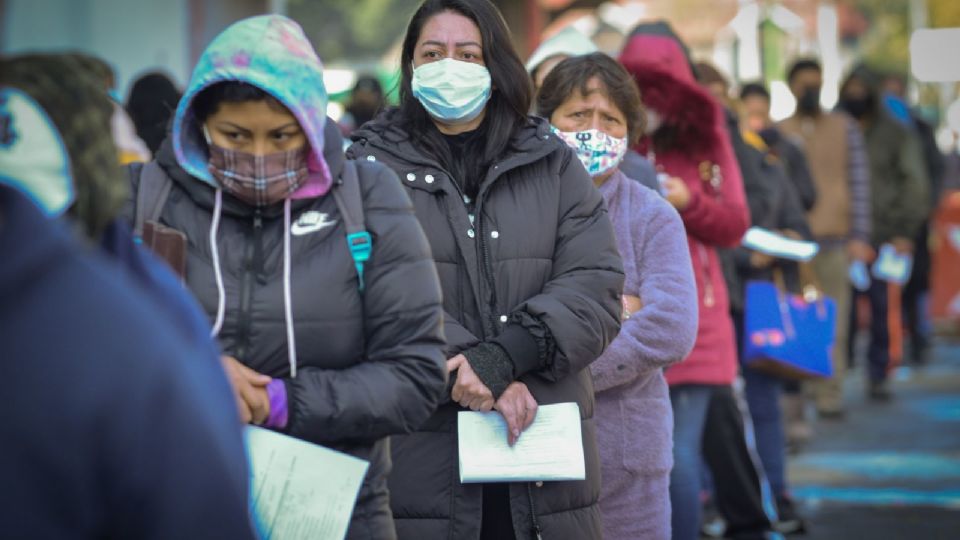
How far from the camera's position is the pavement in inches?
324

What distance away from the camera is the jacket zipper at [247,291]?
327 cm

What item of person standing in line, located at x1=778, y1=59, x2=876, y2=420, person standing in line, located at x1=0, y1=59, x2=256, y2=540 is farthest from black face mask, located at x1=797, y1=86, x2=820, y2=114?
person standing in line, located at x1=0, y1=59, x2=256, y2=540

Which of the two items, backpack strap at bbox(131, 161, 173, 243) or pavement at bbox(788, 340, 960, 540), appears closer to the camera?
backpack strap at bbox(131, 161, 173, 243)

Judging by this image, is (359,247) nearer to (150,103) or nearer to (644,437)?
(644,437)

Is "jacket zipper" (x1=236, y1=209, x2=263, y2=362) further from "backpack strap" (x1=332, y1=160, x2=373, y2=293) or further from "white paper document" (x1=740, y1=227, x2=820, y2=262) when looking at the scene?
"white paper document" (x1=740, y1=227, x2=820, y2=262)

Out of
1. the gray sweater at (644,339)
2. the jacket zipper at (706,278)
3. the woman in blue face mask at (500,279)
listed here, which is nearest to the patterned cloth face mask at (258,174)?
the woman in blue face mask at (500,279)

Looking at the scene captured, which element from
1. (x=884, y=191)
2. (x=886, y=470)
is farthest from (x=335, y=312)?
(x=884, y=191)

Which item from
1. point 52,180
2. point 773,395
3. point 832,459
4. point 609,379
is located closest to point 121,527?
point 52,180

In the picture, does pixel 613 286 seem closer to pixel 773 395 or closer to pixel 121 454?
pixel 121 454

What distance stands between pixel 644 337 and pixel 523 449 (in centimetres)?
87

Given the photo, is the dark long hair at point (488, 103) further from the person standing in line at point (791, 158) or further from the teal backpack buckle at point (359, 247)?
the person standing in line at point (791, 158)

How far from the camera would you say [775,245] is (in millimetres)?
7902

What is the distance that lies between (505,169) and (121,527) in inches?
98.9

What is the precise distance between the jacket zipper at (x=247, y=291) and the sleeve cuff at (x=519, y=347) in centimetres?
96
